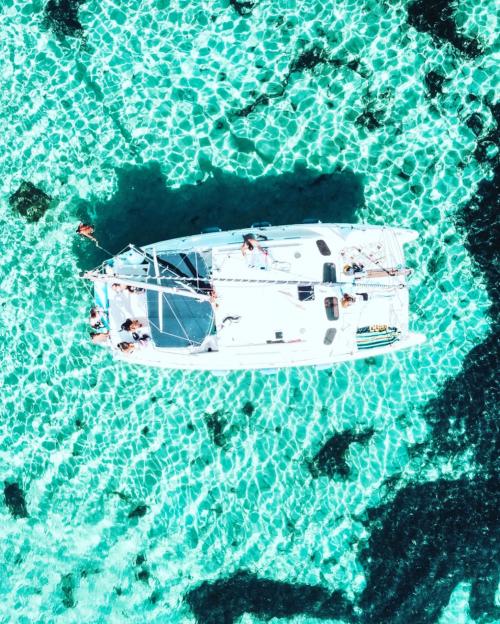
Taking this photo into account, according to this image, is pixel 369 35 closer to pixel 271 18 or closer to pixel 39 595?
pixel 271 18

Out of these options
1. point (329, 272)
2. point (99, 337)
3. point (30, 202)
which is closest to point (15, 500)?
point (99, 337)

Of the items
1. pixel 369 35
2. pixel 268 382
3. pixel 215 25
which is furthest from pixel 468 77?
pixel 268 382

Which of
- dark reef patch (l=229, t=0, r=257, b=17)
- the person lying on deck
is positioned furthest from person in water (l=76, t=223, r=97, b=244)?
dark reef patch (l=229, t=0, r=257, b=17)

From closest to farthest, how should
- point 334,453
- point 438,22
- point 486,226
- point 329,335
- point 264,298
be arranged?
point 264,298 → point 329,335 → point 486,226 → point 438,22 → point 334,453

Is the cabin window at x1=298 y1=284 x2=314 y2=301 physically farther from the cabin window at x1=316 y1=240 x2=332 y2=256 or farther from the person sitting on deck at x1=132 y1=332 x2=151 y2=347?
the person sitting on deck at x1=132 y1=332 x2=151 y2=347

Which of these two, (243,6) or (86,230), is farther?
(243,6)

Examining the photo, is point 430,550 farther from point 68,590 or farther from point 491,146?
point 491,146
